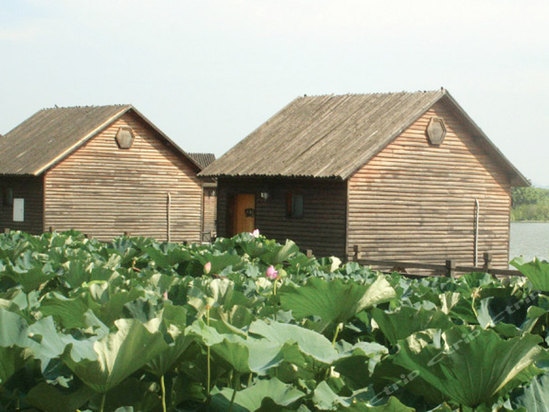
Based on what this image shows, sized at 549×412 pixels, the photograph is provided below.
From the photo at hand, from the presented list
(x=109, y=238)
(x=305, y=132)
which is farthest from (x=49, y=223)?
(x=305, y=132)

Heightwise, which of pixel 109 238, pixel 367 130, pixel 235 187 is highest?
pixel 367 130

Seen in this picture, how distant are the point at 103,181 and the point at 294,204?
10642 mm

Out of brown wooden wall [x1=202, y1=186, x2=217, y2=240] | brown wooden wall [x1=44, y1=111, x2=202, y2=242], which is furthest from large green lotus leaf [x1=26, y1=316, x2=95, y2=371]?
brown wooden wall [x1=202, y1=186, x2=217, y2=240]

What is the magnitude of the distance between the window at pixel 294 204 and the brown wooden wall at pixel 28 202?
11185 mm

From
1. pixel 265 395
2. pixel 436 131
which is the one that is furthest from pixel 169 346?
pixel 436 131

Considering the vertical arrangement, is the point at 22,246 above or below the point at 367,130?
below

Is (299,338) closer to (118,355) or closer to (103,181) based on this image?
(118,355)

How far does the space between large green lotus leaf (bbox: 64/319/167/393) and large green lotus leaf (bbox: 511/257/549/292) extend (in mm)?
1910

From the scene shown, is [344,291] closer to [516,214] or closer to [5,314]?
[5,314]

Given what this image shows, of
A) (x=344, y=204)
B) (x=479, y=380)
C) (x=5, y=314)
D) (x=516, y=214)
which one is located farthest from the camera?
(x=516, y=214)

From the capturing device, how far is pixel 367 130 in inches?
1105

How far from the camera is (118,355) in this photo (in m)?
1.97

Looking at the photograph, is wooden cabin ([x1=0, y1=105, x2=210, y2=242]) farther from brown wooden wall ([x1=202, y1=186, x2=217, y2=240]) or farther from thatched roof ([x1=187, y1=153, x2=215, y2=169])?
thatched roof ([x1=187, y1=153, x2=215, y2=169])

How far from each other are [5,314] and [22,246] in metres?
5.70
